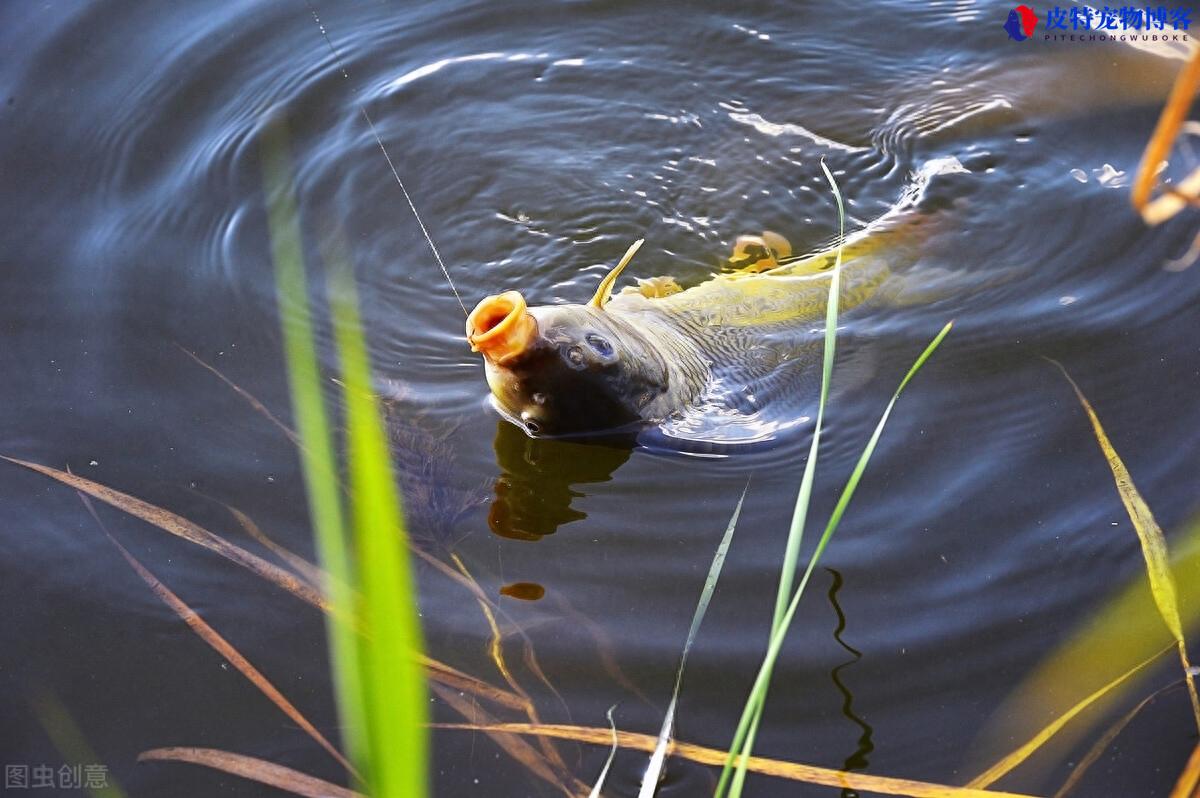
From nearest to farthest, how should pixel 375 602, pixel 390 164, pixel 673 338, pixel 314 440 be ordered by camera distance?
pixel 375 602, pixel 314 440, pixel 673 338, pixel 390 164

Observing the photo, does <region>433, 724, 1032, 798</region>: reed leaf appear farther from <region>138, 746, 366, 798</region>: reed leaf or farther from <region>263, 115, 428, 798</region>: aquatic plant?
<region>263, 115, 428, 798</region>: aquatic plant

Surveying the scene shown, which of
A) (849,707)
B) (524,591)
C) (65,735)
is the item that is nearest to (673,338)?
(524,591)

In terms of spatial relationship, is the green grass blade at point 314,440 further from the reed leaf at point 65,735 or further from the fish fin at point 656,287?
the fish fin at point 656,287

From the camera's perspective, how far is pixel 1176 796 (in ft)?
7.50

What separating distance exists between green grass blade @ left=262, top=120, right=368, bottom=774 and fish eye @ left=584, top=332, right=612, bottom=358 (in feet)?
2.68

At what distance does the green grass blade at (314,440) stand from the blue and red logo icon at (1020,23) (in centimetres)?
357

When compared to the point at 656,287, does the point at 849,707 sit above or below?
below

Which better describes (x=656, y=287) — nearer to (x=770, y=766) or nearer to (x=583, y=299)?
(x=583, y=299)

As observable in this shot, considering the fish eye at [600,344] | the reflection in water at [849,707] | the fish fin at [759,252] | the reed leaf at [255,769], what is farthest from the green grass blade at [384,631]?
the fish fin at [759,252]

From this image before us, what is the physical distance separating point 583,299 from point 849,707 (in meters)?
2.11

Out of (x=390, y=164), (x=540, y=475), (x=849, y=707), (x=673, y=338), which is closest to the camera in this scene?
(x=849, y=707)

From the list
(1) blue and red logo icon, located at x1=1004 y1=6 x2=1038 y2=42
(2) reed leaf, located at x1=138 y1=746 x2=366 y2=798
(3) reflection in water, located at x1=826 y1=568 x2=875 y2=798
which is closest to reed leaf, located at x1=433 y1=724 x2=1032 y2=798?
(3) reflection in water, located at x1=826 y1=568 x2=875 y2=798

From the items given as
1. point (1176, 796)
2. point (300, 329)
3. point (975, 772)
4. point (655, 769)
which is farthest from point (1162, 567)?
point (300, 329)

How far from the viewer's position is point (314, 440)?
1.28 m
